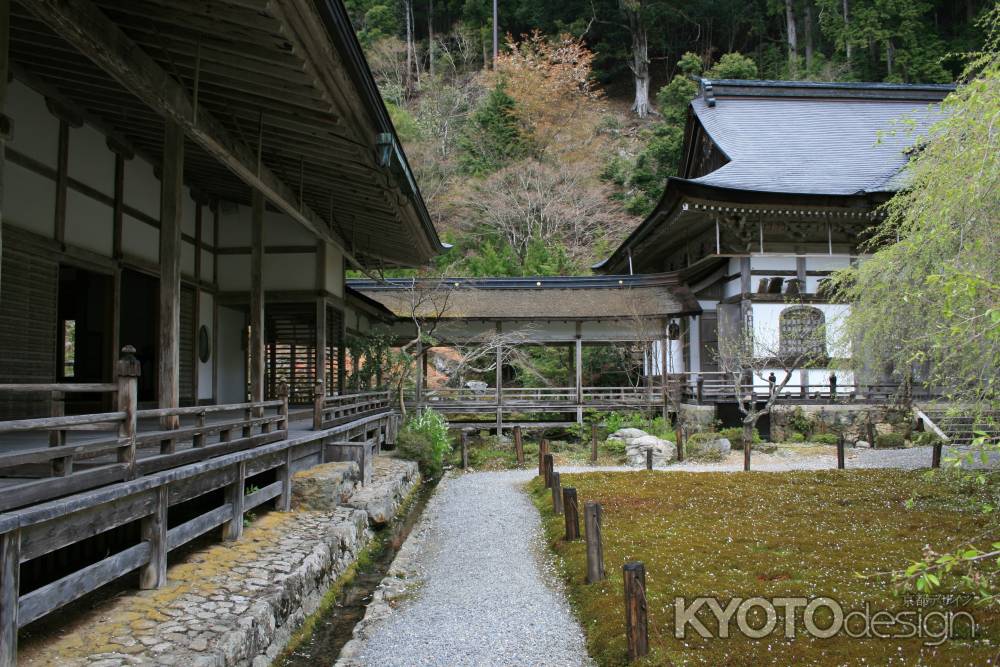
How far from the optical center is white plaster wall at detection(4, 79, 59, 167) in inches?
278

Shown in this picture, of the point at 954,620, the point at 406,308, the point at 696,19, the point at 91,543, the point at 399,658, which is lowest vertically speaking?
the point at 399,658

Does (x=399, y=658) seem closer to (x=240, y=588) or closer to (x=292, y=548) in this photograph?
(x=240, y=588)

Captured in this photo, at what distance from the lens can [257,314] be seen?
352 inches

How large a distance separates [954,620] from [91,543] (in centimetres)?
730

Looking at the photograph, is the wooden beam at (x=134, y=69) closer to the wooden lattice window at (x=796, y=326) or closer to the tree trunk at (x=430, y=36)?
the wooden lattice window at (x=796, y=326)

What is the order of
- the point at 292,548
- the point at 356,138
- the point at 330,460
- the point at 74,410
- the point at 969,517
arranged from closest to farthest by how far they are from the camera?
1. the point at 292,548
2. the point at 356,138
3. the point at 969,517
4. the point at 74,410
5. the point at 330,460

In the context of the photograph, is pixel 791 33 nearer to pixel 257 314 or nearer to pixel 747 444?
pixel 747 444

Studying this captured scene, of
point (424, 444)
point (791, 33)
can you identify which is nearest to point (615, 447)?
point (424, 444)

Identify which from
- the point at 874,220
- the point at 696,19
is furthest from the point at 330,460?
the point at 696,19

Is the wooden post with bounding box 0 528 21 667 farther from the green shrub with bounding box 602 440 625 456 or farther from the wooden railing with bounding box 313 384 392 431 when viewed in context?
the green shrub with bounding box 602 440 625 456

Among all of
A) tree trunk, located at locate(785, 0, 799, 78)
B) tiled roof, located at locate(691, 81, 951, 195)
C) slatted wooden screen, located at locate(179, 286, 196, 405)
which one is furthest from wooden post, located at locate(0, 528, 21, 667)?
tree trunk, located at locate(785, 0, 799, 78)

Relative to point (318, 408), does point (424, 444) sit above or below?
below

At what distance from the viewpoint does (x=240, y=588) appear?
5895 mm

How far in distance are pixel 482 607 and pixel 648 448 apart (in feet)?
32.6
